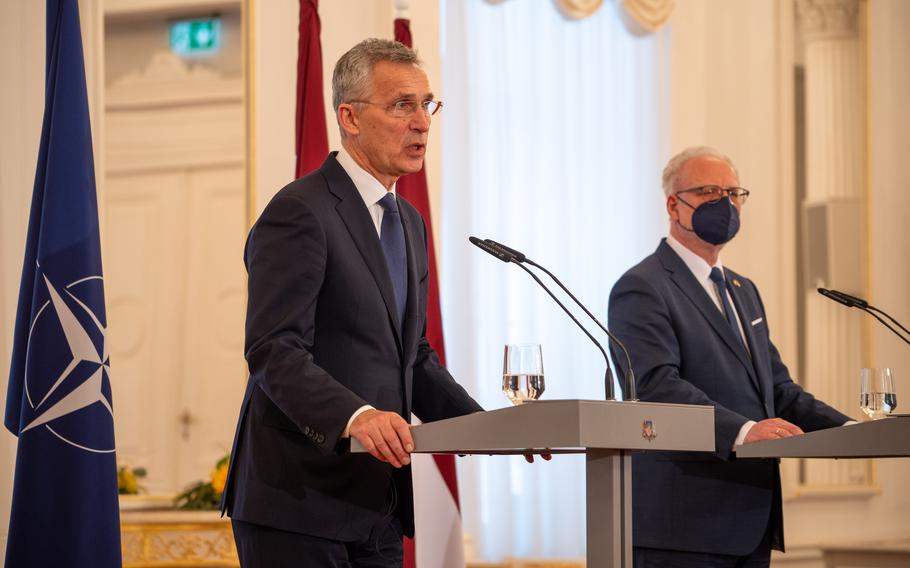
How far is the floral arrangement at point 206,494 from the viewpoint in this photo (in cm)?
456

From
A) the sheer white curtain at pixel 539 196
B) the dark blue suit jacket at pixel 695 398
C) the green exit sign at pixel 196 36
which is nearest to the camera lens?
the dark blue suit jacket at pixel 695 398

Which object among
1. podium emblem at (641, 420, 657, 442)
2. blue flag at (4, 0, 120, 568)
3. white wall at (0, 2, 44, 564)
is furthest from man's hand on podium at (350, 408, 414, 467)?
white wall at (0, 2, 44, 564)

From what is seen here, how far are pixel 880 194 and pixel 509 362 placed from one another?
14.7 ft

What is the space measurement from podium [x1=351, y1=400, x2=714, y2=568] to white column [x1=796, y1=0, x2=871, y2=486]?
4113 millimetres

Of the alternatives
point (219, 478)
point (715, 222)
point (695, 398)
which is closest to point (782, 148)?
point (715, 222)

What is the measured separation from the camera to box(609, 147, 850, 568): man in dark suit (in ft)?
10.2

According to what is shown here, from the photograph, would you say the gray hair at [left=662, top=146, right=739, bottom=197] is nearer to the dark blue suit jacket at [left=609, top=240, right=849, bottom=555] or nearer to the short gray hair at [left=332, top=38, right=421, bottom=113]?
the dark blue suit jacket at [left=609, top=240, right=849, bottom=555]

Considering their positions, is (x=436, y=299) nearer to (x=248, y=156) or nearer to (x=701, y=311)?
(x=248, y=156)

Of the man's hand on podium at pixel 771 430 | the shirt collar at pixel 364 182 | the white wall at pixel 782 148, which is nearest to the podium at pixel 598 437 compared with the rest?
the shirt collar at pixel 364 182

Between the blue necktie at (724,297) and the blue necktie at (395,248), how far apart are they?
1.26 meters

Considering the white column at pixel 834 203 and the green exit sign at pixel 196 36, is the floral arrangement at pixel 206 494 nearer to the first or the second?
the green exit sign at pixel 196 36

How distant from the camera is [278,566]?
2205 millimetres

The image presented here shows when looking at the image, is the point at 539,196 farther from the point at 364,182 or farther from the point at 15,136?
the point at 364,182

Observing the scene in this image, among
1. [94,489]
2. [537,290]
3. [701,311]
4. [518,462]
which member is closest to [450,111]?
[537,290]
